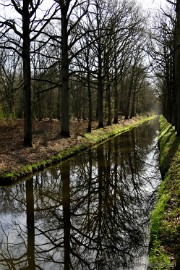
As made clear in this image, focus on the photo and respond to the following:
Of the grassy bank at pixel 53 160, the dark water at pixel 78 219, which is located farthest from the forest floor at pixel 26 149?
the dark water at pixel 78 219

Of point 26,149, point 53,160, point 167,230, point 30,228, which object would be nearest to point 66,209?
point 30,228

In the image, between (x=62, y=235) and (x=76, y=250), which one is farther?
(x=62, y=235)

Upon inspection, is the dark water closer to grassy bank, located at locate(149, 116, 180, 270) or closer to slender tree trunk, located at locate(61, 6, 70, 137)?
grassy bank, located at locate(149, 116, 180, 270)

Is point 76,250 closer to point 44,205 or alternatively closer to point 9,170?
point 44,205

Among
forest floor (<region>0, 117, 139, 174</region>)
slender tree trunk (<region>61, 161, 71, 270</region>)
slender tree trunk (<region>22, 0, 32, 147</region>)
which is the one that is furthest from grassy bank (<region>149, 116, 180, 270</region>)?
slender tree trunk (<region>22, 0, 32, 147</region>)

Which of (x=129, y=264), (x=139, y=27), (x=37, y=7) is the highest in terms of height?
(x=139, y=27)

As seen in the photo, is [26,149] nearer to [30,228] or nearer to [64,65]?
[64,65]

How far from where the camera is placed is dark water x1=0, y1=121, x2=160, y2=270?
642 cm

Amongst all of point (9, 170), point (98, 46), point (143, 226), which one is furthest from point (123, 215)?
point (98, 46)

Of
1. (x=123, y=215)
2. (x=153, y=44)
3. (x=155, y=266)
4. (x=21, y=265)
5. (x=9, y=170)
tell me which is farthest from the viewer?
(x=153, y=44)

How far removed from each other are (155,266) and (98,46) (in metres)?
26.5

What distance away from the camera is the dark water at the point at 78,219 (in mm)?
6418

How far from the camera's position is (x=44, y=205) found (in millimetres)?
9844

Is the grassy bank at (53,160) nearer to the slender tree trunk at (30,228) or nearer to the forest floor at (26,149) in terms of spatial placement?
the forest floor at (26,149)
